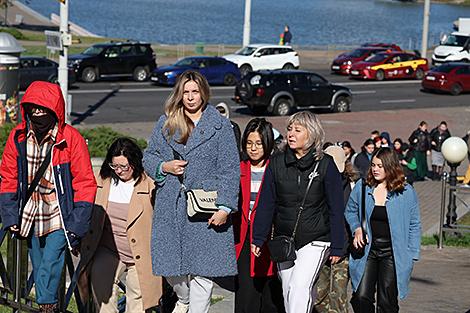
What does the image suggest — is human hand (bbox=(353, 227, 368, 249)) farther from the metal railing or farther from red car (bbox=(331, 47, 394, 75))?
red car (bbox=(331, 47, 394, 75))

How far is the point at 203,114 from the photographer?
646cm

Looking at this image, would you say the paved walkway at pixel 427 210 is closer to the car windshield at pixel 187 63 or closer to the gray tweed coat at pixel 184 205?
the gray tweed coat at pixel 184 205

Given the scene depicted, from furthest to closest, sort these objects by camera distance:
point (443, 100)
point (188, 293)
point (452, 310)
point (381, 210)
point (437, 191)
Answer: point (443, 100), point (437, 191), point (452, 310), point (381, 210), point (188, 293)

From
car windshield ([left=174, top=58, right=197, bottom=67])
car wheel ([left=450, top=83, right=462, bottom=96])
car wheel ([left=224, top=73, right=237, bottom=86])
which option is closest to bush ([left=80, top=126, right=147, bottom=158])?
car windshield ([left=174, top=58, right=197, bottom=67])

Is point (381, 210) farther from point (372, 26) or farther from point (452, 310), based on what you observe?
point (372, 26)

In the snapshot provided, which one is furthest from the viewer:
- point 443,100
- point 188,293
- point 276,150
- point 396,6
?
point 396,6

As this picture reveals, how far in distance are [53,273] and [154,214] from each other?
0.77 metres

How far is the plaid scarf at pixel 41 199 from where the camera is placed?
6.12m

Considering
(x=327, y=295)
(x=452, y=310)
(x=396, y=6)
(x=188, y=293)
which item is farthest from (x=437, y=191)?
(x=396, y=6)

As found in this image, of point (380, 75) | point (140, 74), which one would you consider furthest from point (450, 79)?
point (140, 74)

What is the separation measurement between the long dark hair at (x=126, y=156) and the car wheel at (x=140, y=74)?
32.8 m

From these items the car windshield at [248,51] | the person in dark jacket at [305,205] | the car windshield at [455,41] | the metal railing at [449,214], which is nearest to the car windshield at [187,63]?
the car windshield at [248,51]

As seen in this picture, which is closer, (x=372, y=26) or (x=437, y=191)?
(x=437, y=191)

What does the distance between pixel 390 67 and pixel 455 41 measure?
7719 mm
